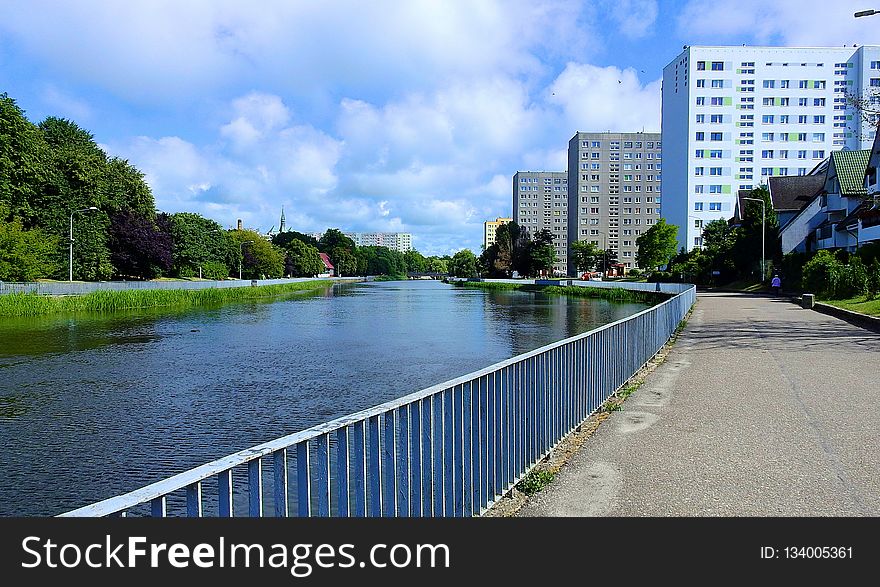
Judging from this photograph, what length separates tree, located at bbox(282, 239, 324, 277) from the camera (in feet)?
424

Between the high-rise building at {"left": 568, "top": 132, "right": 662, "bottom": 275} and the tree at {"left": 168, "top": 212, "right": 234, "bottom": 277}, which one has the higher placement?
the high-rise building at {"left": 568, "top": 132, "right": 662, "bottom": 275}

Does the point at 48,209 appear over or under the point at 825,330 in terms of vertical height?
over

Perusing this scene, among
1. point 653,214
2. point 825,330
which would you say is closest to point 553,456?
point 825,330

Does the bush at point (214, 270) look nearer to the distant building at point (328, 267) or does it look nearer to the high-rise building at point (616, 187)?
the high-rise building at point (616, 187)

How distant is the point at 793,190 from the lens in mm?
71000

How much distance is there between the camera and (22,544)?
8.94 ft

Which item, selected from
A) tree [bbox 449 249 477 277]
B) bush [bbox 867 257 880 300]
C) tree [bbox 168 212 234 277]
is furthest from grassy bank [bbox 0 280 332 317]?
tree [bbox 449 249 477 277]

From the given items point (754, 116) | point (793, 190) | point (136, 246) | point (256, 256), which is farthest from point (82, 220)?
point (754, 116)

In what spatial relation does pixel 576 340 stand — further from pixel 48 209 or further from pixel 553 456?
pixel 48 209

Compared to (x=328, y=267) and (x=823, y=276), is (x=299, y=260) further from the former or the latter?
(x=823, y=276)

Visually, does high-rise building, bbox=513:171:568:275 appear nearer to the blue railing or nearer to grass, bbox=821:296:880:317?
grass, bbox=821:296:880:317

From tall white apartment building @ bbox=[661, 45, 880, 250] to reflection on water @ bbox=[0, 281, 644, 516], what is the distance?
7360 cm

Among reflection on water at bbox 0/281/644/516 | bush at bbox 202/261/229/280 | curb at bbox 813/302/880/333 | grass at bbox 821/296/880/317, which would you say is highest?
bush at bbox 202/261/229/280

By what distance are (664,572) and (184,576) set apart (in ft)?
7.55
